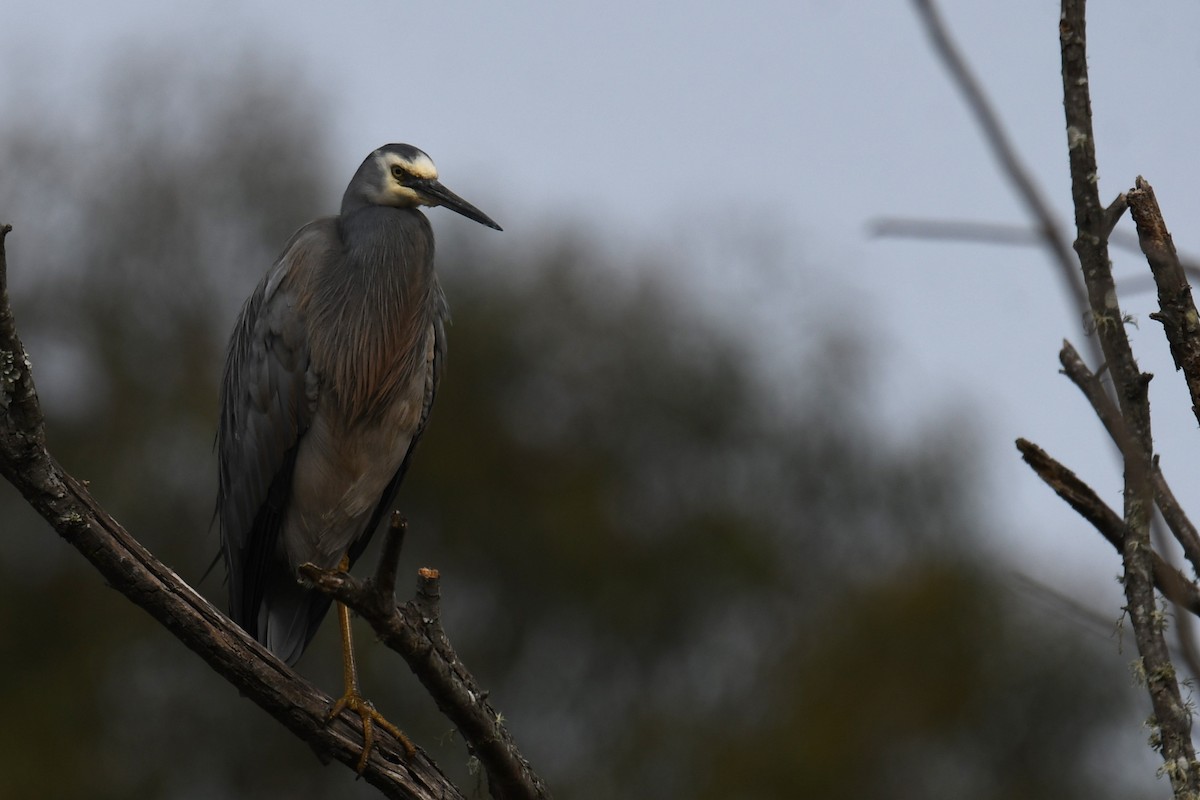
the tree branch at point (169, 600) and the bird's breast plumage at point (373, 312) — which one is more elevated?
the bird's breast plumage at point (373, 312)

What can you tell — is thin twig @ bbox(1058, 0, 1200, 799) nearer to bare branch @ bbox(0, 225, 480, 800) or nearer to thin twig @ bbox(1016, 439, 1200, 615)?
thin twig @ bbox(1016, 439, 1200, 615)

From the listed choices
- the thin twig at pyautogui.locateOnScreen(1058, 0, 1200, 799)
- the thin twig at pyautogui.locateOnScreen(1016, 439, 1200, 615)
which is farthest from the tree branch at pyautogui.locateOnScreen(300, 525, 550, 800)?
the thin twig at pyautogui.locateOnScreen(1058, 0, 1200, 799)

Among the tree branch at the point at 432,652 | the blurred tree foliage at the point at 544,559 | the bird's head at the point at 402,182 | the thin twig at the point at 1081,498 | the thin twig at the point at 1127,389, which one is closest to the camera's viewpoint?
the thin twig at the point at 1127,389

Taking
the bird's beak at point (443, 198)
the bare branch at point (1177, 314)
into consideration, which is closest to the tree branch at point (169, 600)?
the bare branch at point (1177, 314)

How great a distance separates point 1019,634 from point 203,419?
1175 cm

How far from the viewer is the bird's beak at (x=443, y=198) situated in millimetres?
4988

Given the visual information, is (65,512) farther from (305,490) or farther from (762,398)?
(762,398)

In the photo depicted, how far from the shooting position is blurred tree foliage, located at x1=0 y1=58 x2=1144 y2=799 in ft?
61.3

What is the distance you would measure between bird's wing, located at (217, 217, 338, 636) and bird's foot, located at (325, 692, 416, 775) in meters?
0.99

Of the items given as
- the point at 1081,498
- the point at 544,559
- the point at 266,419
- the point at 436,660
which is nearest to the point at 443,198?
the point at 266,419

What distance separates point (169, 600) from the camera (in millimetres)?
3295

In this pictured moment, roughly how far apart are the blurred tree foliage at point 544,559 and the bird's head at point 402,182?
13637mm

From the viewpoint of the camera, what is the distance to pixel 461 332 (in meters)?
21.8

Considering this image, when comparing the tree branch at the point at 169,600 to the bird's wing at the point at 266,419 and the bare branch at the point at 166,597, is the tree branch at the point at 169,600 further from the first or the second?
the bird's wing at the point at 266,419
